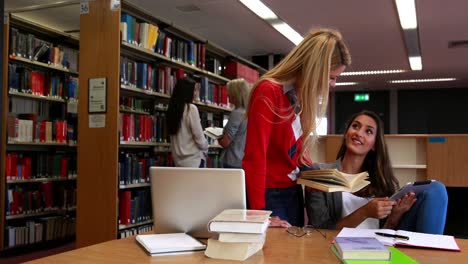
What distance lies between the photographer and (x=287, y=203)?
190 centimetres

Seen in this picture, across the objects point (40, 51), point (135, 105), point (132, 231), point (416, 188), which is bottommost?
point (132, 231)

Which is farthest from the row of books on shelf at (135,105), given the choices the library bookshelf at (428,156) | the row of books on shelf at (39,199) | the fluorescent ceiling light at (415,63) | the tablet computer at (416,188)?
the fluorescent ceiling light at (415,63)

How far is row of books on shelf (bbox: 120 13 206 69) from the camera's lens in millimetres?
3873

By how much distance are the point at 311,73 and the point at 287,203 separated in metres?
0.55

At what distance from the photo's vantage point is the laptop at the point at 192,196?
137 cm

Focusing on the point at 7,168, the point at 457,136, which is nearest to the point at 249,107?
the point at 457,136

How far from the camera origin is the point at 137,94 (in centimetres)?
441

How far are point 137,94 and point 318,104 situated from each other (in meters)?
2.86

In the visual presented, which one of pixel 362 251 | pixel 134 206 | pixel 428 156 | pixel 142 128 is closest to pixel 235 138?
pixel 142 128

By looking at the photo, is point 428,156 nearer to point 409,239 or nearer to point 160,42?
point 160,42

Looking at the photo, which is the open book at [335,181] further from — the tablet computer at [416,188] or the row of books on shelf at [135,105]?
the row of books on shelf at [135,105]

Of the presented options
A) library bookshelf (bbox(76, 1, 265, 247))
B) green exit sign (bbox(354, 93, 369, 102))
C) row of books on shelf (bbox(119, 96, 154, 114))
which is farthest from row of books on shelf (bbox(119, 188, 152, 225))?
green exit sign (bbox(354, 93, 369, 102))

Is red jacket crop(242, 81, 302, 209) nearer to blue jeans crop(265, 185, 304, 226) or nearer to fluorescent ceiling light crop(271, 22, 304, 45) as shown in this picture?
blue jeans crop(265, 185, 304, 226)

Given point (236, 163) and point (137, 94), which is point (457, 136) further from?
point (137, 94)
